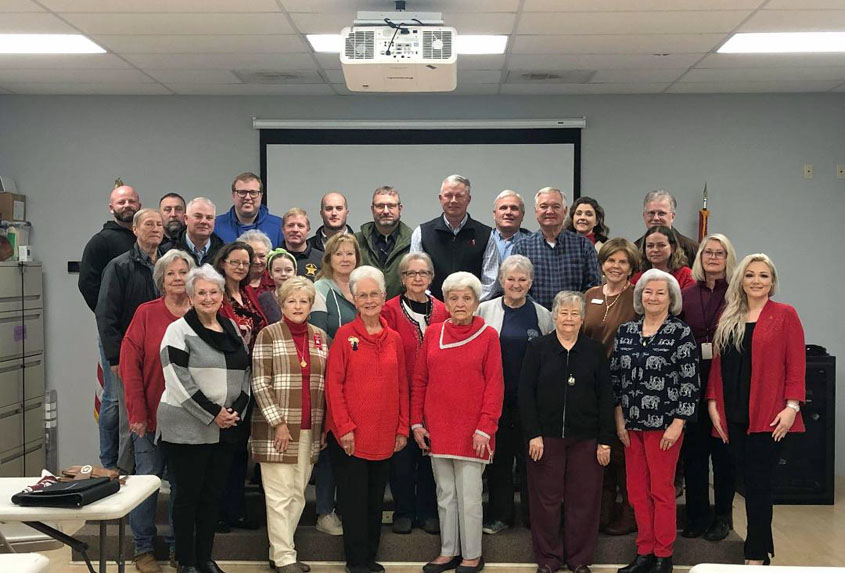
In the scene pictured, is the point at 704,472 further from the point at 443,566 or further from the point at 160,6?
the point at 160,6

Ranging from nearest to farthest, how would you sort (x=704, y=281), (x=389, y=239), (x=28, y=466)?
(x=704, y=281) < (x=389, y=239) < (x=28, y=466)

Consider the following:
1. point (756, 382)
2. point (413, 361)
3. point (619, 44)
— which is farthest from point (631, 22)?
point (413, 361)

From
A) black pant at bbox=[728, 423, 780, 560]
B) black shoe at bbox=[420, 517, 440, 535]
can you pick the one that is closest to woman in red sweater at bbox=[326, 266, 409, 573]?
black shoe at bbox=[420, 517, 440, 535]

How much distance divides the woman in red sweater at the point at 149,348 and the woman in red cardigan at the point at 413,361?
0.98m

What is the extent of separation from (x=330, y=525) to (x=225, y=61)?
3118mm

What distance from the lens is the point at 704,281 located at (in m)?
4.00

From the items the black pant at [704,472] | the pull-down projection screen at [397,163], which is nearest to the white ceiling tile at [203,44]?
the pull-down projection screen at [397,163]

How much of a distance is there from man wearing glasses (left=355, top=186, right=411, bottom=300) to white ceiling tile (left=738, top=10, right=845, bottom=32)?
220 centimetres

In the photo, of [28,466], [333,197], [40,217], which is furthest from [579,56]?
[28,466]

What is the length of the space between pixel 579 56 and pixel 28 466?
500cm

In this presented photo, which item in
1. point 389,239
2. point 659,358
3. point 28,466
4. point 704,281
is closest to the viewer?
point 659,358

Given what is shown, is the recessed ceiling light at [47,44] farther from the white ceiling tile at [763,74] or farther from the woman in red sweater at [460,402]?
the white ceiling tile at [763,74]

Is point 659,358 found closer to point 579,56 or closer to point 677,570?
point 677,570

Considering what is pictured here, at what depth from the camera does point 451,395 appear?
12.2ft
